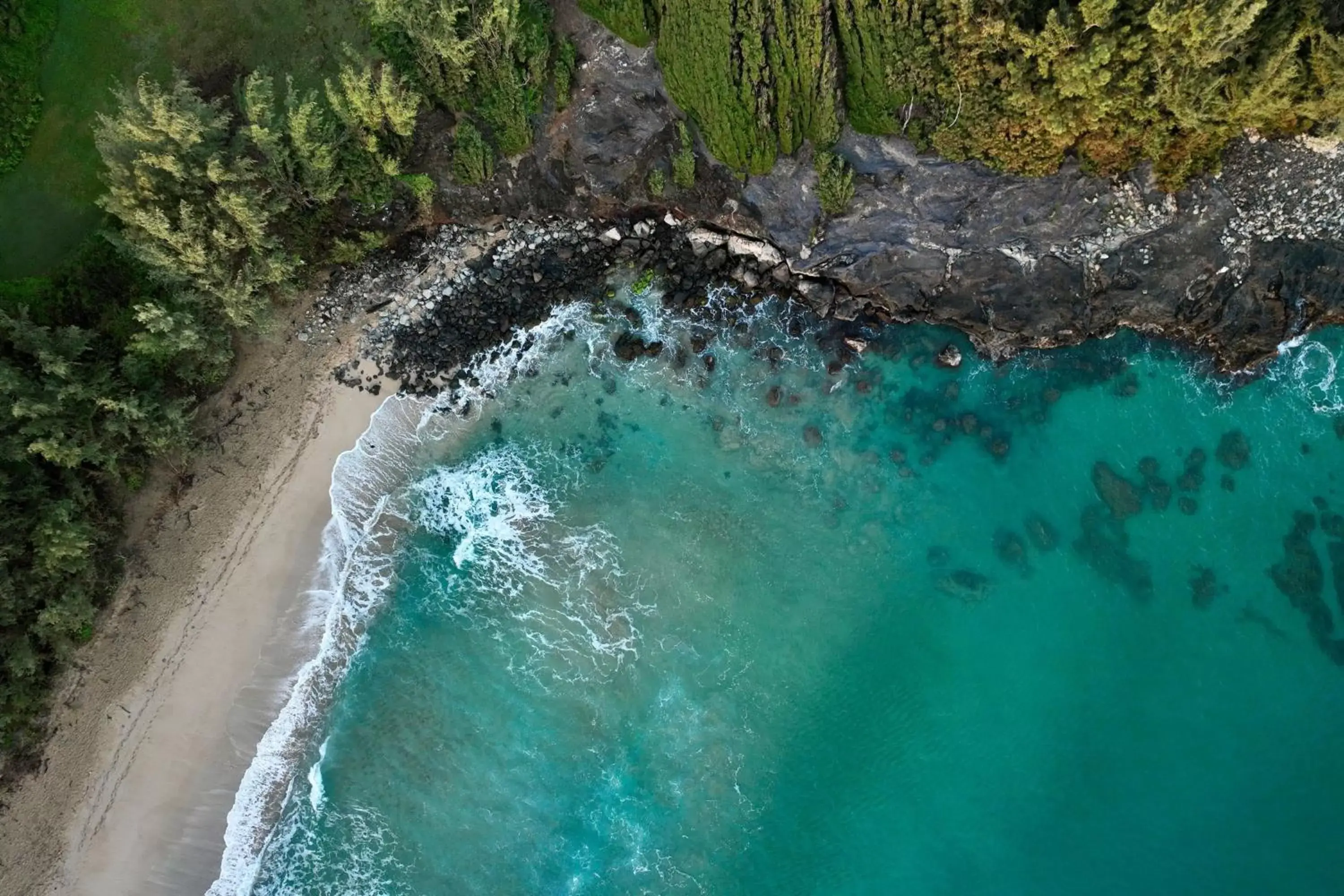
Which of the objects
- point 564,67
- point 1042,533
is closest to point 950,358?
point 1042,533

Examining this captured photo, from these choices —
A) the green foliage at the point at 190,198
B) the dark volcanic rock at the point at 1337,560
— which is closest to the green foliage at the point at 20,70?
the green foliage at the point at 190,198

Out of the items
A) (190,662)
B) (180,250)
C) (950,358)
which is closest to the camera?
(180,250)

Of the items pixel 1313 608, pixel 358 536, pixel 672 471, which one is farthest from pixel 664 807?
pixel 1313 608

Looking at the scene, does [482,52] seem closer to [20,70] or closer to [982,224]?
[20,70]

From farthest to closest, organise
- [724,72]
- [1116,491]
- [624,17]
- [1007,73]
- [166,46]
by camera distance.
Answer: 1. [1116,491]
2. [166,46]
3. [624,17]
4. [724,72]
5. [1007,73]

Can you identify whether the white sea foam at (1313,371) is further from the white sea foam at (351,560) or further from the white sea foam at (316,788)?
the white sea foam at (316,788)

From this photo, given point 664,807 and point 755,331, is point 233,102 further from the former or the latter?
point 664,807
